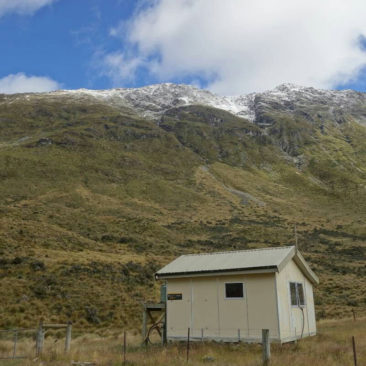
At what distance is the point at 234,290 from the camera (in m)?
17.5

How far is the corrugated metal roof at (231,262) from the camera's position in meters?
17.2

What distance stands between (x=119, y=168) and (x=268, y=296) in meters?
96.2

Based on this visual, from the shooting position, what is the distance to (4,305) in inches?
1077

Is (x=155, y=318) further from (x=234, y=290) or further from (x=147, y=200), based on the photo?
(x=147, y=200)

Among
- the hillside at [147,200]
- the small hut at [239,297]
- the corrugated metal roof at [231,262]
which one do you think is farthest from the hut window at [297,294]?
the hillside at [147,200]

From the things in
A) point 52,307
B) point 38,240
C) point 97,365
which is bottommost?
point 97,365

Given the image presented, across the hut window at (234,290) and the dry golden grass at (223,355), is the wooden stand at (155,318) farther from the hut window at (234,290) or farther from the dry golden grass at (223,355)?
the hut window at (234,290)

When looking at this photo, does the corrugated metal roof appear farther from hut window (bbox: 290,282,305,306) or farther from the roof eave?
hut window (bbox: 290,282,305,306)

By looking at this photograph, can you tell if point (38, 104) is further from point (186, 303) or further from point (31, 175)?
point (186, 303)

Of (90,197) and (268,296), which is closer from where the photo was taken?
(268,296)

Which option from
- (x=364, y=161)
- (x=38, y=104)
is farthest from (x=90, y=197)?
(x=364, y=161)

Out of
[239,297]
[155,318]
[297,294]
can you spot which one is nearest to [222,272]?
[239,297]

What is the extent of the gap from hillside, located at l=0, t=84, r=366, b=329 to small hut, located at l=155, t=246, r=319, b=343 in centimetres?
1047

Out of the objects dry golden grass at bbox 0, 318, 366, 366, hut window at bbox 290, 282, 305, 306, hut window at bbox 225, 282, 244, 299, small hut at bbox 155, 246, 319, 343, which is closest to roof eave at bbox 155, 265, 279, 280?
small hut at bbox 155, 246, 319, 343
